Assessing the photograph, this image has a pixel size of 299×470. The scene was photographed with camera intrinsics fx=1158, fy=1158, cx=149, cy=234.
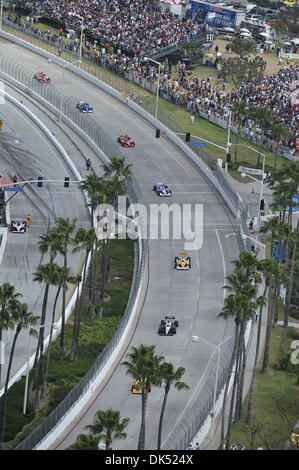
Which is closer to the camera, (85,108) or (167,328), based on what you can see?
(167,328)

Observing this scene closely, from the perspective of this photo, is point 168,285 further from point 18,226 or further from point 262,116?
point 262,116

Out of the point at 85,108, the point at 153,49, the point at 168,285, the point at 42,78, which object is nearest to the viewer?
the point at 168,285

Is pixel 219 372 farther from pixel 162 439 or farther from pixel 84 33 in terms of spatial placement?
pixel 84 33

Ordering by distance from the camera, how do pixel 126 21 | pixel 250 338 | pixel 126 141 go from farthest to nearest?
pixel 126 21 → pixel 126 141 → pixel 250 338

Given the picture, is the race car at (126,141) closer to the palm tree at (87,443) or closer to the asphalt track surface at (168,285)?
the asphalt track surface at (168,285)

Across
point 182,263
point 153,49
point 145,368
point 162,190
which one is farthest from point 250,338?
point 153,49

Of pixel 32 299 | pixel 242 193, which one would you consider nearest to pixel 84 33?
pixel 242 193
